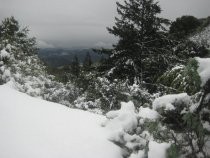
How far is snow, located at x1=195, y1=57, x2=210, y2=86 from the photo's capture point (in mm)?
2584

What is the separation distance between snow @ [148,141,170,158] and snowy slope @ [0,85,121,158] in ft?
1.82

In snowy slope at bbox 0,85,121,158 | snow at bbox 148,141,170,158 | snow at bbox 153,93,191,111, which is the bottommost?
snowy slope at bbox 0,85,121,158

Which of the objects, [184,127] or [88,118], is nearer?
[184,127]

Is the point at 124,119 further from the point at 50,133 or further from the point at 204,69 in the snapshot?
the point at 204,69

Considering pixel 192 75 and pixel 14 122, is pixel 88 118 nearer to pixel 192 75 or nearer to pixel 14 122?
pixel 14 122

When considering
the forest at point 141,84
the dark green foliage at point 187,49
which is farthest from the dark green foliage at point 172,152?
the dark green foliage at point 187,49

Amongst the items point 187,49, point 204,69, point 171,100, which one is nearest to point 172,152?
point 171,100

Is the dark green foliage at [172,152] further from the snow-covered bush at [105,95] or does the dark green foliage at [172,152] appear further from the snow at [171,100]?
the snow-covered bush at [105,95]

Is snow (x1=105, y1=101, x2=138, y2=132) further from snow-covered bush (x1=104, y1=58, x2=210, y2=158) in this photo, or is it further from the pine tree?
the pine tree

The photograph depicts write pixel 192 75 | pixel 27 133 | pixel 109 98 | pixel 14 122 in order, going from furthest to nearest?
pixel 109 98 < pixel 14 122 < pixel 27 133 < pixel 192 75

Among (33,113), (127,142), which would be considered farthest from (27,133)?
(127,142)

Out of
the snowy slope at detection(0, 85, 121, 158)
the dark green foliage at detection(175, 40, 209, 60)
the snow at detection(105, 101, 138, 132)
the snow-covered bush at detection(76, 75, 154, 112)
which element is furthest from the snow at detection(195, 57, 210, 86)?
the dark green foliage at detection(175, 40, 209, 60)

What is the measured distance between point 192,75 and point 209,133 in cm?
57

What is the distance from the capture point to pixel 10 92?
5379mm
